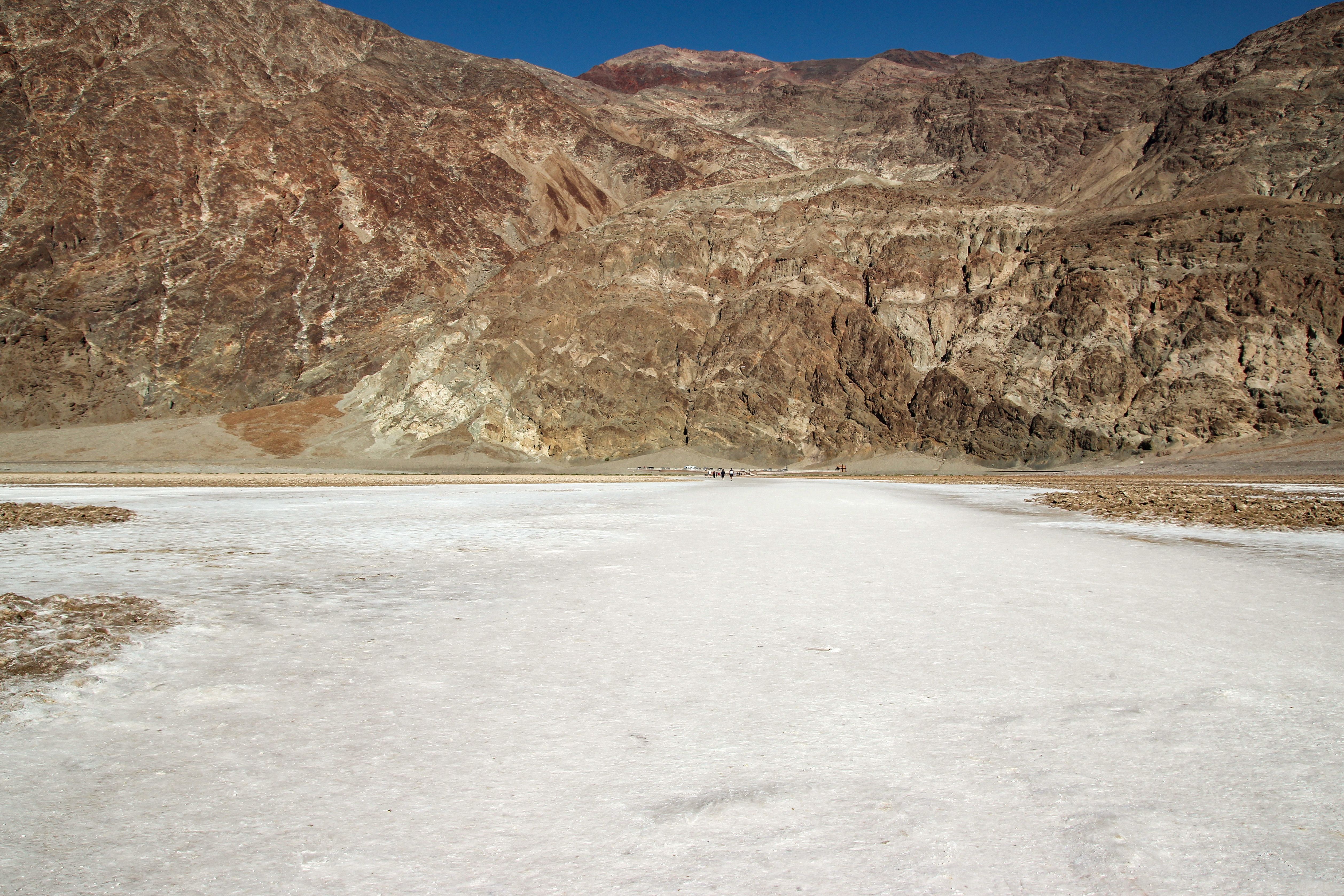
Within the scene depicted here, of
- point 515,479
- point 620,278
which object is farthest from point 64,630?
point 620,278

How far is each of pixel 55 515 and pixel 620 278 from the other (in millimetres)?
64978

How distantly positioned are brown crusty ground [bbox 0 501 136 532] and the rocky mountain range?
4942cm

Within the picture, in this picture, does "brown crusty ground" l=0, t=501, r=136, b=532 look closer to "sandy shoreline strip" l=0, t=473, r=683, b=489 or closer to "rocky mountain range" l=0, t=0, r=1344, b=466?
"sandy shoreline strip" l=0, t=473, r=683, b=489

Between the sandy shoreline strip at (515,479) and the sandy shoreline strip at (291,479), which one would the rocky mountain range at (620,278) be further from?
the sandy shoreline strip at (291,479)

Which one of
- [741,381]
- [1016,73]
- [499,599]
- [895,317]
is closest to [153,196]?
[741,381]

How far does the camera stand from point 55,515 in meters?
16.1

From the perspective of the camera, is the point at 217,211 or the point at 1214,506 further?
the point at 217,211

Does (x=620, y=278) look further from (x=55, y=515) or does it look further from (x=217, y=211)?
(x=55, y=515)

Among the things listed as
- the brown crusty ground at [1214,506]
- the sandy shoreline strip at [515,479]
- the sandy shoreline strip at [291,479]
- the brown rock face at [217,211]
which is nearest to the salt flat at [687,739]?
the brown crusty ground at [1214,506]

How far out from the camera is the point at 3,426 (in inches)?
2746

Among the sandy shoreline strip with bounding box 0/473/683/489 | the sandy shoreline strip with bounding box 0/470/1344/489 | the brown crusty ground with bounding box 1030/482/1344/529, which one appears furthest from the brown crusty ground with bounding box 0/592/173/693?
the sandy shoreline strip with bounding box 0/470/1344/489

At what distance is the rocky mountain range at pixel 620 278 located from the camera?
207 feet

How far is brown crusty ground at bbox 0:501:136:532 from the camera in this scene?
14.7m

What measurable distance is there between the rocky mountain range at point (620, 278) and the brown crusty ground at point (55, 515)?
49.4 meters
